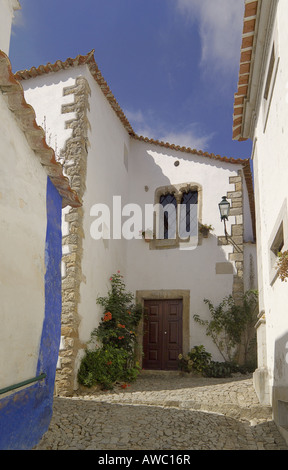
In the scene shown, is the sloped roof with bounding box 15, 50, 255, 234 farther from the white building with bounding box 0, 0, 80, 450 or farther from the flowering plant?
the white building with bounding box 0, 0, 80, 450

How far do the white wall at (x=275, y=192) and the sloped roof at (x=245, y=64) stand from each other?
575mm

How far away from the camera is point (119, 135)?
1009cm

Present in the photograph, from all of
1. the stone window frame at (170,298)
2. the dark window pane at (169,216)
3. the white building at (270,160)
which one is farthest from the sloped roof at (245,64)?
the stone window frame at (170,298)

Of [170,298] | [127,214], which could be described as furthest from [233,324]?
[127,214]

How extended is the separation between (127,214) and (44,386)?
6.56 meters

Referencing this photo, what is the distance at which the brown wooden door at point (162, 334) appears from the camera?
9242mm

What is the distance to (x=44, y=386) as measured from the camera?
3.90m

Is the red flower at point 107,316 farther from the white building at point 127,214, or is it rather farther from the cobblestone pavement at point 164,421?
the cobblestone pavement at point 164,421

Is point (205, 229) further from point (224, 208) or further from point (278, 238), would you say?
point (278, 238)

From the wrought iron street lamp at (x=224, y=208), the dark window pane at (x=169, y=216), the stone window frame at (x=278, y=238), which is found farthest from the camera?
the dark window pane at (x=169, y=216)

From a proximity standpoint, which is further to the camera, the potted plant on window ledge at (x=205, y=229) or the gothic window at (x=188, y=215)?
the gothic window at (x=188, y=215)

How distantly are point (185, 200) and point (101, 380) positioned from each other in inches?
202

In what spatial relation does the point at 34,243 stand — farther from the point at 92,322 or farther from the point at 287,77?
the point at 92,322
